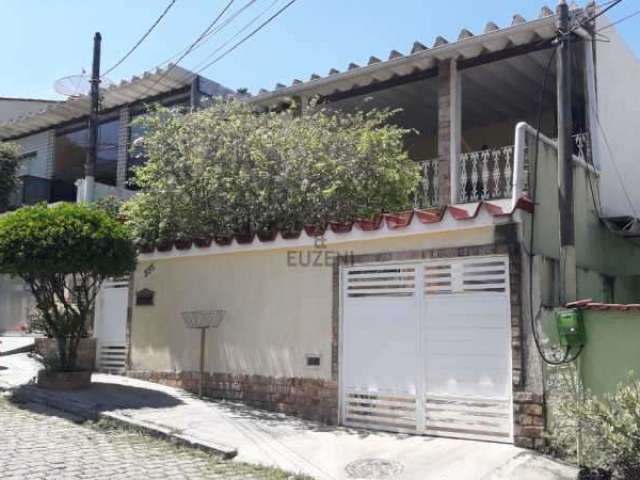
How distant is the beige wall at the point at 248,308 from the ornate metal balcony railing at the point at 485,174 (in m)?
3.13

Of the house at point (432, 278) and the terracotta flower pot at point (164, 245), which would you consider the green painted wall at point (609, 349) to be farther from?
the terracotta flower pot at point (164, 245)

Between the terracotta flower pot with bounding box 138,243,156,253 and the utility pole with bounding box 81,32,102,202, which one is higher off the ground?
the utility pole with bounding box 81,32,102,202

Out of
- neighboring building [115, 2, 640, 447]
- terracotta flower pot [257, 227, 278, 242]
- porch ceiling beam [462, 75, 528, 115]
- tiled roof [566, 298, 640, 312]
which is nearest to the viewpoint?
tiled roof [566, 298, 640, 312]

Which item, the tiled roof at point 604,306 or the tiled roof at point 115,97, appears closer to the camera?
the tiled roof at point 604,306

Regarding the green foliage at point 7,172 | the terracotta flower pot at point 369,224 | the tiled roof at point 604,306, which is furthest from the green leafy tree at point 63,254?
the green foliage at point 7,172

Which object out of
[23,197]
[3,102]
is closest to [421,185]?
[23,197]

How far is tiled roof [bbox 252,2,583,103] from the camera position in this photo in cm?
975

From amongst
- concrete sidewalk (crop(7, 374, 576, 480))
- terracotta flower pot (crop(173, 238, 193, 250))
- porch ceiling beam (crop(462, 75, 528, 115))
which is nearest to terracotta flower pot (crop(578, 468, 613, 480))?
concrete sidewalk (crop(7, 374, 576, 480))

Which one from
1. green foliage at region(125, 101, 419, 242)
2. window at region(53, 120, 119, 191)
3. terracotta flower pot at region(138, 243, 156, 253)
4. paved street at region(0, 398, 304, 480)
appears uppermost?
window at region(53, 120, 119, 191)

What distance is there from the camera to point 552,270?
724cm

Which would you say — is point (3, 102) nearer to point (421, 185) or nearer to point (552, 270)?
point (421, 185)

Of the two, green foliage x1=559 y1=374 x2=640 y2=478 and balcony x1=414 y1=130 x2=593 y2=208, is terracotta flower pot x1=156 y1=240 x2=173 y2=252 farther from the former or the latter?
green foliage x1=559 y1=374 x2=640 y2=478

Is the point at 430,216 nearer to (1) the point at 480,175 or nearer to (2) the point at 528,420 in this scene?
(2) the point at 528,420

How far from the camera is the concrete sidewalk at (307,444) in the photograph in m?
6.30
